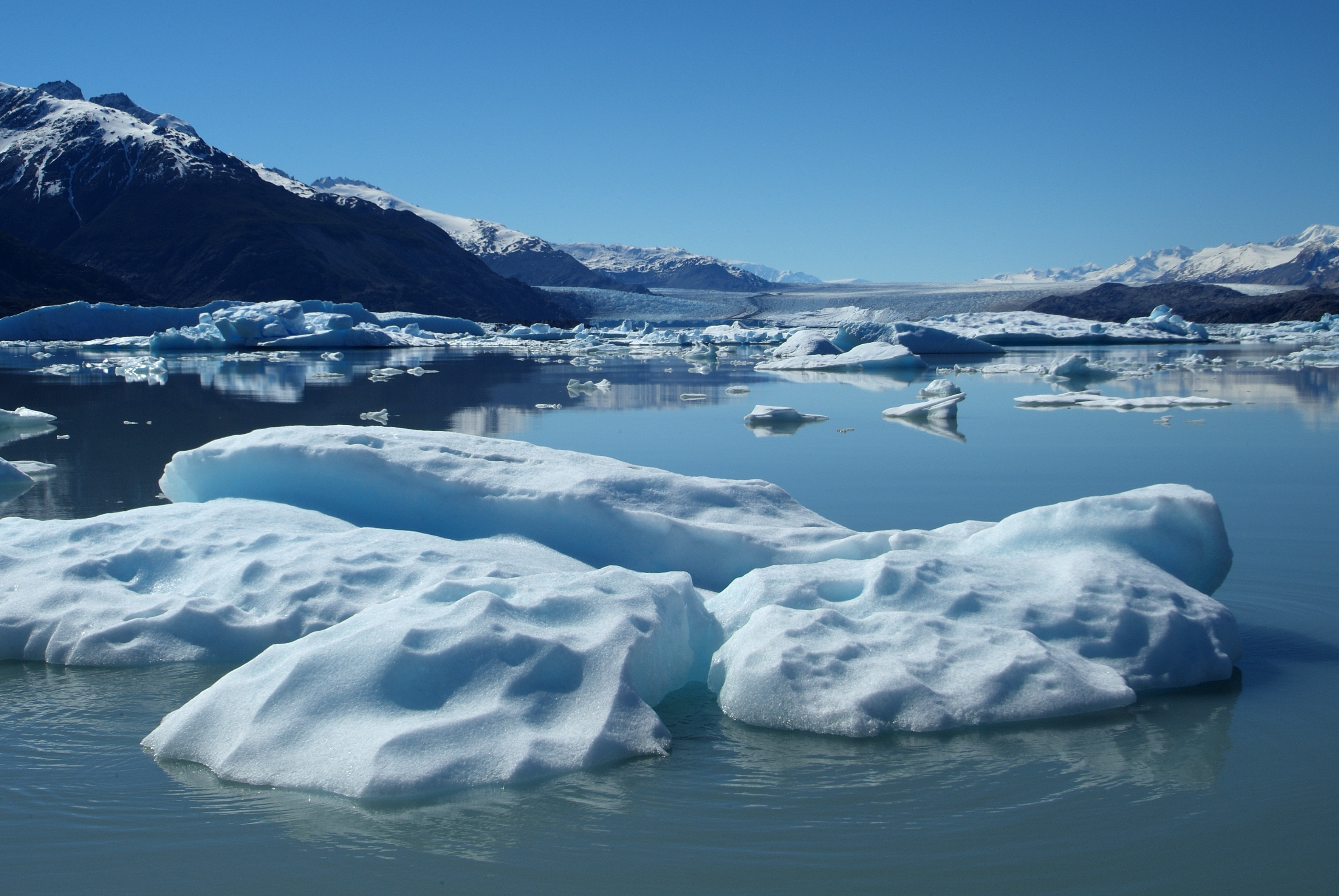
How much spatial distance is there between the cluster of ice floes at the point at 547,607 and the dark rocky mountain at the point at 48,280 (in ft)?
139

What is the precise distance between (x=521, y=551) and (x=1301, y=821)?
8.47 ft

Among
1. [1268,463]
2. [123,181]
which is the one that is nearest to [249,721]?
[1268,463]

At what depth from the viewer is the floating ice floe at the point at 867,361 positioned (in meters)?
20.3

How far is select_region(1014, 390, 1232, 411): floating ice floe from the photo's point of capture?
1191 cm

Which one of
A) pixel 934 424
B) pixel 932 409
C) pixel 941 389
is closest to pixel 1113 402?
pixel 941 389

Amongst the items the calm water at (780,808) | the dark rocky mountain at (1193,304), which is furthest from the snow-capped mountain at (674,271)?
the calm water at (780,808)

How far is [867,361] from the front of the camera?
66.8ft

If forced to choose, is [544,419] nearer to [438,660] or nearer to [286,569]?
[286,569]

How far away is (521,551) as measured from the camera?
12.7 feet

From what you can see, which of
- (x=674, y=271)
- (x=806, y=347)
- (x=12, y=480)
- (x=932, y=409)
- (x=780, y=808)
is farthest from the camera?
(x=674, y=271)

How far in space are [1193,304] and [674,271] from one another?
75452 millimetres

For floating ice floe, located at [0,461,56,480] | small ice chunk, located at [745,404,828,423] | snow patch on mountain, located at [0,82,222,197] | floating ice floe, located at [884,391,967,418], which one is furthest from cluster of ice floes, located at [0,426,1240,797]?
snow patch on mountain, located at [0,82,222,197]

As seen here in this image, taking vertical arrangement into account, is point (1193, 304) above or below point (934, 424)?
above

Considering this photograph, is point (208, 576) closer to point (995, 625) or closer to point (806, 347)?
point (995, 625)
